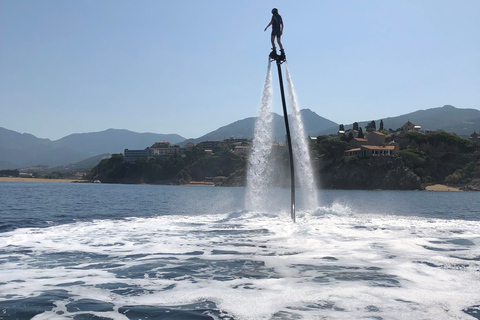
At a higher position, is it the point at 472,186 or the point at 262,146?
the point at 262,146

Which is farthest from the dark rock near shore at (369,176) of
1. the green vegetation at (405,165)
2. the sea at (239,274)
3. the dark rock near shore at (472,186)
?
the sea at (239,274)

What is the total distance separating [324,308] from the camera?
33.0 feet

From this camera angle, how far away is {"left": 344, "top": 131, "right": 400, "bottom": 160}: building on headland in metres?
168

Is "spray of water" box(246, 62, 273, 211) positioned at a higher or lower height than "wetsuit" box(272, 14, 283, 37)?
lower

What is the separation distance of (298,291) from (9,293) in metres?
7.71

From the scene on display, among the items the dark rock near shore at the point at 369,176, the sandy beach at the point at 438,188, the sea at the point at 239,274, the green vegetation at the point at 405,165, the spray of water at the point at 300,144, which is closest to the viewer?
the sea at the point at 239,274

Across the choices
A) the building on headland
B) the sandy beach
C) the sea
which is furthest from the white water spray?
the building on headland

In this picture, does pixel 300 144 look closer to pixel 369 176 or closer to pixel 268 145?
pixel 268 145

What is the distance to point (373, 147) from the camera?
16962 cm

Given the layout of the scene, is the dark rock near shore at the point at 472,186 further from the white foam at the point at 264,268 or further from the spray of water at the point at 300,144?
the white foam at the point at 264,268

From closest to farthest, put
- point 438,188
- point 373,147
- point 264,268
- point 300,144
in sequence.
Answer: point 264,268 → point 300,144 → point 438,188 → point 373,147

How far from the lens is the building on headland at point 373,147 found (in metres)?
168

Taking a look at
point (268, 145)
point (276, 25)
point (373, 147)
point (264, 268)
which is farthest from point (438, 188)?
point (264, 268)

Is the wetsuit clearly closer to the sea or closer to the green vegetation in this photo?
the sea
